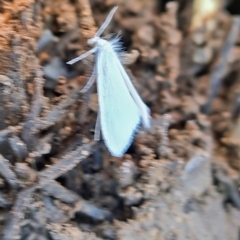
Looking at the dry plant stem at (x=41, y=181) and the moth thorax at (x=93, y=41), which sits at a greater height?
the moth thorax at (x=93, y=41)

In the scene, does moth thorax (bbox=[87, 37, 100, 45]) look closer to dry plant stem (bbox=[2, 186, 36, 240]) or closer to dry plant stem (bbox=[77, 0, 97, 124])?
dry plant stem (bbox=[77, 0, 97, 124])

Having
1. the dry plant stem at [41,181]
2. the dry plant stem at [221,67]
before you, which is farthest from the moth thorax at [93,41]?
the dry plant stem at [221,67]

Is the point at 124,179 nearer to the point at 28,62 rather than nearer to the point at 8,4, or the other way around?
the point at 28,62

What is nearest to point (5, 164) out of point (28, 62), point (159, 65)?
point (28, 62)

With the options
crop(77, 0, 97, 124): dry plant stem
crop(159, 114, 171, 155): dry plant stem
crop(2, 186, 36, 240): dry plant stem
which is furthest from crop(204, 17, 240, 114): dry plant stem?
crop(2, 186, 36, 240): dry plant stem

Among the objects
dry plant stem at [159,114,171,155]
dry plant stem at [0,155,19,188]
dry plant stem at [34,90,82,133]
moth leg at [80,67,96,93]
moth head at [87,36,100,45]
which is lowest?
dry plant stem at [0,155,19,188]

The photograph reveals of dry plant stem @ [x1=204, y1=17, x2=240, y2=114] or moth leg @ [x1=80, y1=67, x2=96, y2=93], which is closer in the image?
moth leg @ [x1=80, y1=67, x2=96, y2=93]

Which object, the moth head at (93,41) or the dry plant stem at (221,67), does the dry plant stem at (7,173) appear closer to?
the moth head at (93,41)
